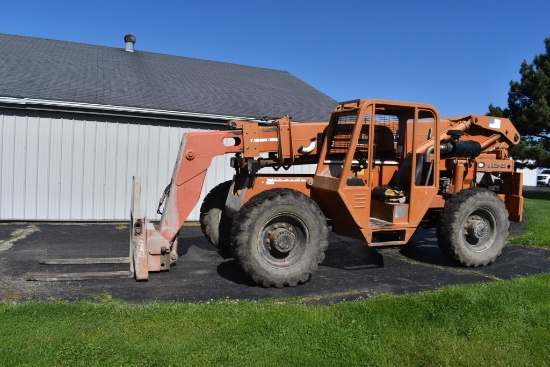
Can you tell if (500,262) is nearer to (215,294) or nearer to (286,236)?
(286,236)

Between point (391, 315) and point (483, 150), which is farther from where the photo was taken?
point (483, 150)

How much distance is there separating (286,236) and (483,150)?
4.43 m

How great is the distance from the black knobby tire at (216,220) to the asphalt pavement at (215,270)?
0.93ft

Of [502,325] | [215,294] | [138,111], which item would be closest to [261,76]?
[138,111]

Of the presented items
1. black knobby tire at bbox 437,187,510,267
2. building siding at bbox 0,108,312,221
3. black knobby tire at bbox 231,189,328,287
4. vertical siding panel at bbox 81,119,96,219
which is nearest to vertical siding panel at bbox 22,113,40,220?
building siding at bbox 0,108,312,221

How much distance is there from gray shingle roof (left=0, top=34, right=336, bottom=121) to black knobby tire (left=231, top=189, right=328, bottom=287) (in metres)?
6.82

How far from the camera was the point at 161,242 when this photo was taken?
661cm

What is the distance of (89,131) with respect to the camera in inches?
472

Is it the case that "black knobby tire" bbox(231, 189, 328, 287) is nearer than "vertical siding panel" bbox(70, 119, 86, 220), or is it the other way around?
"black knobby tire" bbox(231, 189, 328, 287)

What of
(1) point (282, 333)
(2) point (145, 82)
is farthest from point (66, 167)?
(1) point (282, 333)

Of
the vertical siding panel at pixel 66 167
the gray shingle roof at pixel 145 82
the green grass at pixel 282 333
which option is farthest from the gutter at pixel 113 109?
the green grass at pixel 282 333

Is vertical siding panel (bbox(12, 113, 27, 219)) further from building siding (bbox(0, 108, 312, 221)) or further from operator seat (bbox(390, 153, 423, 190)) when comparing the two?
operator seat (bbox(390, 153, 423, 190))

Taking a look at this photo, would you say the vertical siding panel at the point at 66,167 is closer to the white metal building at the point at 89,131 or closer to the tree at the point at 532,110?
the white metal building at the point at 89,131

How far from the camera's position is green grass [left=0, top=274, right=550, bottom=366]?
411 centimetres
